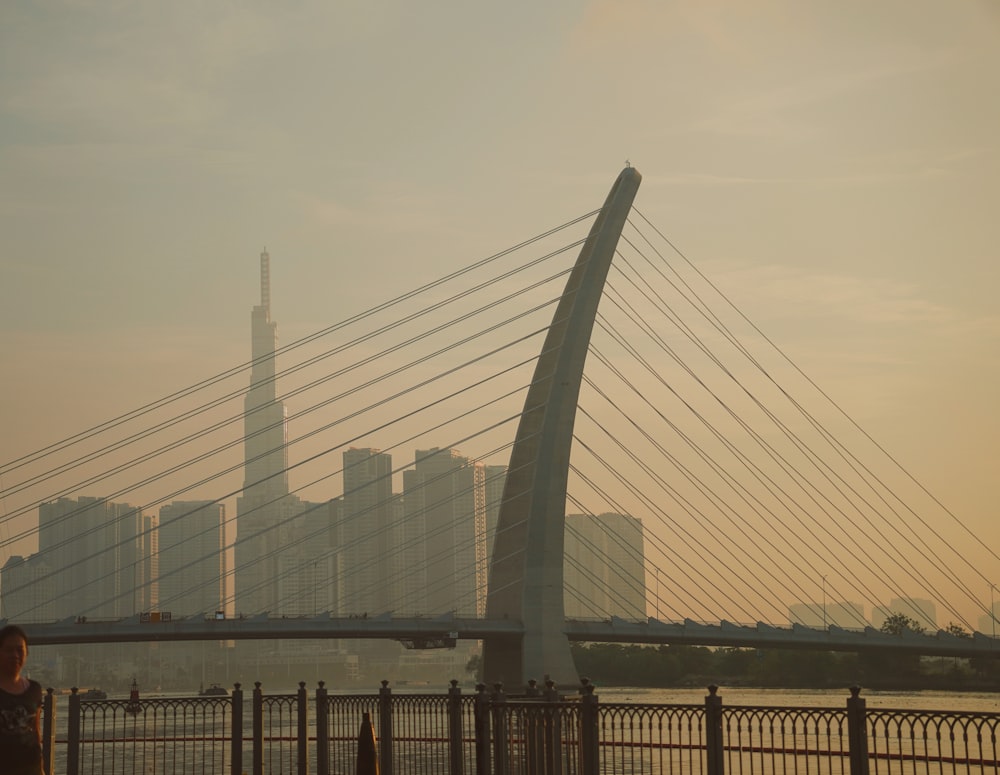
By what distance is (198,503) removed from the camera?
570 ft

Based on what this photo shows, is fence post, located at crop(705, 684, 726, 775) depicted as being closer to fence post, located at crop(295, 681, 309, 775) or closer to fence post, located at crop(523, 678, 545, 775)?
fence post, located at crop(523, 678, 545, 775)

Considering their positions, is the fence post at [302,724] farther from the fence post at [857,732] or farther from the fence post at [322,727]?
the fence post at [857,732]

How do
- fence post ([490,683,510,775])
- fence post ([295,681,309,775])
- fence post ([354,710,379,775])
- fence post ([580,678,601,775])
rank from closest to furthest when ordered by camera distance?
fence post ([354,710,379,775]) → fence post ([580,678,601,775]) → fence post ([490,683,510,775]) → fence post ([295,681,309,775])

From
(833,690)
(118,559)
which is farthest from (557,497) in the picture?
(118,559)

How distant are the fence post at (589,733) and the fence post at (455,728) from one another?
8.11ft

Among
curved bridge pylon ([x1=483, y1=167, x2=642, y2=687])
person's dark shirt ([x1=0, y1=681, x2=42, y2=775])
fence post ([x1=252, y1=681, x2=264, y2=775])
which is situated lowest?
fence post ([x1=252, y1=681, x2=264, y2=775])

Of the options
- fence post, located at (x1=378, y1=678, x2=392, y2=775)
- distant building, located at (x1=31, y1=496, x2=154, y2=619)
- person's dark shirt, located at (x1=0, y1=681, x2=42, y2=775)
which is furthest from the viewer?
distant building, located at (x1=31, y1=496, x2=154, y2=619)

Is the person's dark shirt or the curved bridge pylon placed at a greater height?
the curved bridge pylon

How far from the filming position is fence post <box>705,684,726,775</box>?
491 inches

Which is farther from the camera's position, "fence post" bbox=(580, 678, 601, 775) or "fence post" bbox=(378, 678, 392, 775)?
"fence post" bbox=(378, 678, 392, 775)

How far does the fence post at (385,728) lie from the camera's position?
16438 millimetres

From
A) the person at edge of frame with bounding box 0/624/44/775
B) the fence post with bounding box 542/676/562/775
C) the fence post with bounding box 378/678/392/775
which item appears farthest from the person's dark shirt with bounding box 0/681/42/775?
the fence post with bounding box 378/678/392/775

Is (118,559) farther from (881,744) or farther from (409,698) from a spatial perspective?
(409,698)

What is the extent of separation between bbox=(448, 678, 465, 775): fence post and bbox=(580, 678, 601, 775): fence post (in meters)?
2.47
